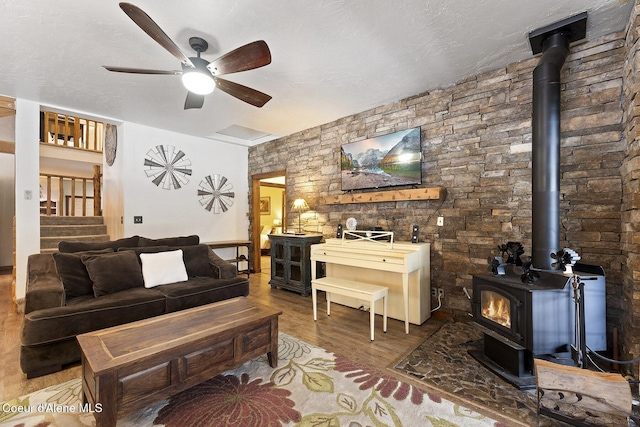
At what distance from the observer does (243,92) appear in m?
2.67

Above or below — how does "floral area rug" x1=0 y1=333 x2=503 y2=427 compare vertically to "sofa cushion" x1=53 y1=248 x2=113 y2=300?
below

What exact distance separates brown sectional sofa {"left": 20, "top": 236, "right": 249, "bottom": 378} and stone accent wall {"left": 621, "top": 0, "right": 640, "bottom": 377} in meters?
3.49

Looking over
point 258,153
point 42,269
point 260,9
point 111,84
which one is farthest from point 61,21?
point 258,153

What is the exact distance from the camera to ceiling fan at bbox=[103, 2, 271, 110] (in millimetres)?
1953

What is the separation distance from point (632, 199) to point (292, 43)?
2.86m

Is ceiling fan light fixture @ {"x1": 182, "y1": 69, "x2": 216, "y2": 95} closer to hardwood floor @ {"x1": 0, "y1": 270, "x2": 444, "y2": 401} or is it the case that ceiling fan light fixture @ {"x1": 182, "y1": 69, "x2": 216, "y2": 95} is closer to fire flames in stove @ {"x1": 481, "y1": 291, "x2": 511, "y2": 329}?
hardwood floor @ {"x1": 0, "y1": 270, "x2": 444, "y2": 401}

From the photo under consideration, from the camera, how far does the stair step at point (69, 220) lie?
496 centimetres

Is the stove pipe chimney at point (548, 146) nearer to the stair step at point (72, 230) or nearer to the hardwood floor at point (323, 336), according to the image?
the hardwood floor at point (323, 336)

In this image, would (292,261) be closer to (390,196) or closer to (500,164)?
(390,196)

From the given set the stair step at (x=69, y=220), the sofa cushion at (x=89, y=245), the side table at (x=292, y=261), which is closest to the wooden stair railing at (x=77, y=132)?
the stair step at (x=69, y=220)

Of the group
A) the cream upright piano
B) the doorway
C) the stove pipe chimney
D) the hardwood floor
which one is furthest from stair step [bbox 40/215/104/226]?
the stove pipe chimney

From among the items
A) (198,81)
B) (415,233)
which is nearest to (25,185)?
(198,81)

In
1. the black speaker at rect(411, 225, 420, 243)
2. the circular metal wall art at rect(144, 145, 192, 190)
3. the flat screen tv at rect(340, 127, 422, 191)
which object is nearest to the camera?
the black speaker at rect(411, 225, 420, 243)

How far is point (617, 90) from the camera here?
2.33 m
